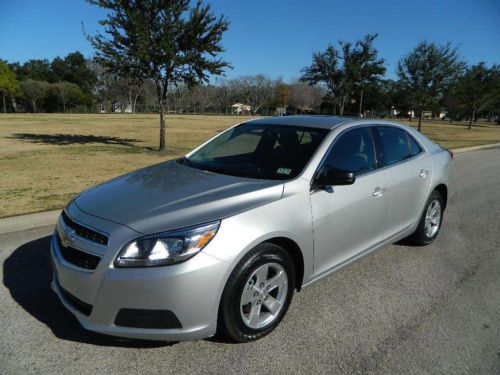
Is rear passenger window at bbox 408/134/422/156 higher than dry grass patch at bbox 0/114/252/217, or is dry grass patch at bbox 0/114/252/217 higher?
rear passenger window at bbox 408/134/422/156

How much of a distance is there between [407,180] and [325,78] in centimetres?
2335

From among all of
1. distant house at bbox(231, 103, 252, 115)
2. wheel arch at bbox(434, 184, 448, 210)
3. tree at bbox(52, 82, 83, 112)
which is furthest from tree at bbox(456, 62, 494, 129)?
distant house at bbox(231, 103, 252, 115)

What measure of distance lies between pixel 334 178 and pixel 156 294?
1.60m

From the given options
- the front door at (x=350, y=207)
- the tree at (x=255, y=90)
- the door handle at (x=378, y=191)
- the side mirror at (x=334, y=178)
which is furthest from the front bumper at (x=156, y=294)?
the tree at (x=255, y=90)

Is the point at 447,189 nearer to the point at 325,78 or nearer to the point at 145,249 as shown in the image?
the point at 145,249

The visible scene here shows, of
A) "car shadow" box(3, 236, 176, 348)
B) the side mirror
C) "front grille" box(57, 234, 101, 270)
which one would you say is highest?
the side mirror

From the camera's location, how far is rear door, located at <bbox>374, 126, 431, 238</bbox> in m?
3.99

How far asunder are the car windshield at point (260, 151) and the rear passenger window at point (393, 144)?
2.82ft

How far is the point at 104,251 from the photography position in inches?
95.3

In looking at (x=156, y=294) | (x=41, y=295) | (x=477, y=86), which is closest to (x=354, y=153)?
(x=156, y=294)

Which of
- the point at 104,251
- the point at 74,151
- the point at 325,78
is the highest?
the point at 325,78

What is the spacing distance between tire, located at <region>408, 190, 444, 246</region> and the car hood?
2.46 m

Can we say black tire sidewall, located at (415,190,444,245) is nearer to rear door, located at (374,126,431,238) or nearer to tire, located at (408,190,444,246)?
tire, located at (408,190,444,246)

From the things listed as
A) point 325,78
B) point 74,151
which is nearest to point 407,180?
point 74,151
